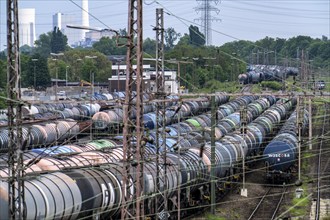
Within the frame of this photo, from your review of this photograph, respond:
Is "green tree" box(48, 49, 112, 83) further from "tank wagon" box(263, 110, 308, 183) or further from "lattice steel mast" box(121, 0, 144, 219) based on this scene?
"lattice steel mast" box(121, 0, 144, 219)

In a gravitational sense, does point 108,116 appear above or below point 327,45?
below

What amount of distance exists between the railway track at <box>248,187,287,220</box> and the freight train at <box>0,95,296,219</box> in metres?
1.98

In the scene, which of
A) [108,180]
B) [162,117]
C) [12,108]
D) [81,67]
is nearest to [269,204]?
[162,117]

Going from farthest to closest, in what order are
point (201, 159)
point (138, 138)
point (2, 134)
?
point (2, 134)
point (201, 159)
point (138, 138)

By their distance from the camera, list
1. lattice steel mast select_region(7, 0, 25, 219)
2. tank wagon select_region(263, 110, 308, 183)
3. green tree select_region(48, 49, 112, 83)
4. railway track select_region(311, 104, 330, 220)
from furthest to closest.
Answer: green tree select_region(48, 49, 112, 83) → tank wagon select_region(263, 110, 308, 183) → railway track select_region(311, 104, 330, 220) → lattice steel mast select_region(7, 0, 25, 219)

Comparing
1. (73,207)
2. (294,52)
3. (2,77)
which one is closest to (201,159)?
(73,207)

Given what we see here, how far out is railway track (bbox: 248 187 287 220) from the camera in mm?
27016

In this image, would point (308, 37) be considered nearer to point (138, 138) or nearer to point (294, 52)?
point (294, 52)

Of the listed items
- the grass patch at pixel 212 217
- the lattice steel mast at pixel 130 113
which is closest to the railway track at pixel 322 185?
the grass patch at pixel 212 217

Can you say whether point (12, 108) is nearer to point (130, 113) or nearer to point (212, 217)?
point (130, 113)

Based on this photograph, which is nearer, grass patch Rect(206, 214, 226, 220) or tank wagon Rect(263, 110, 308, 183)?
grass patch Rect(206, 214, 226, 220)

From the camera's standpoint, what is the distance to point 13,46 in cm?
1478

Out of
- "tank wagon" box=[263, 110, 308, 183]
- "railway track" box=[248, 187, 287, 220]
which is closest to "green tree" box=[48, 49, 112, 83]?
"tank wagon" box=[263, 110, 308, 183]

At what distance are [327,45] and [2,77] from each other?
277 feet
